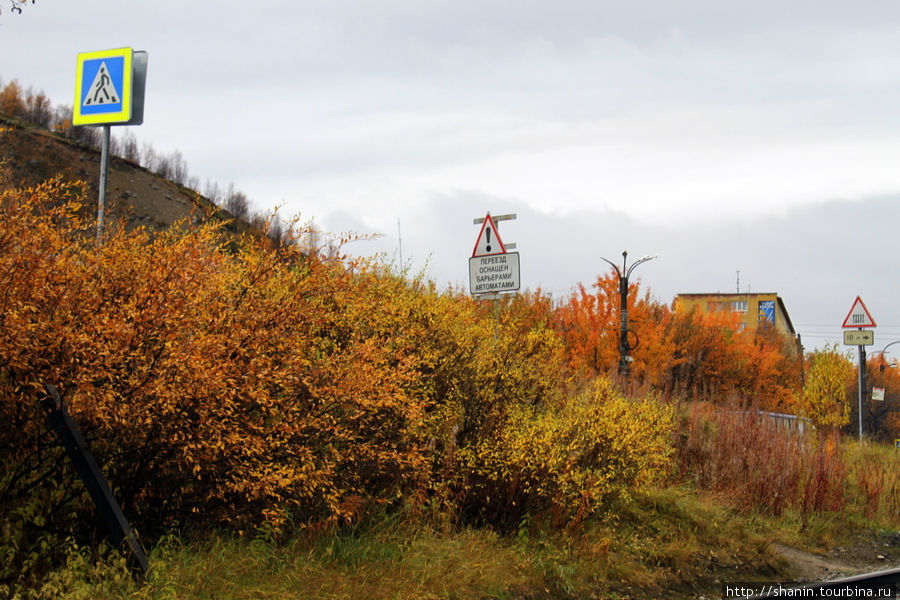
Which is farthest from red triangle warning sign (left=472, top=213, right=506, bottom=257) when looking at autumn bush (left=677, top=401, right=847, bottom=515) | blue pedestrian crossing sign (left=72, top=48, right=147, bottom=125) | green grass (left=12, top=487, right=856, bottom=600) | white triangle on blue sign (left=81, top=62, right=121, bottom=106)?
white triangle on blue sign (left=81, top=62, right=121, bottom=106)

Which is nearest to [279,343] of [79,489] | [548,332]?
[79,489]

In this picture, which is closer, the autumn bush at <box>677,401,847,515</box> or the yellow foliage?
the autumn bush at <box>677,401,847,515</box>

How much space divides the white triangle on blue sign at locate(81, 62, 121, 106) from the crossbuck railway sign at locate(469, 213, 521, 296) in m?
5.53

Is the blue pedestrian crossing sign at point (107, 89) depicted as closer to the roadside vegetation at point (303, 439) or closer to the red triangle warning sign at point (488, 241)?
the roadside vegetation at point (303, 439)

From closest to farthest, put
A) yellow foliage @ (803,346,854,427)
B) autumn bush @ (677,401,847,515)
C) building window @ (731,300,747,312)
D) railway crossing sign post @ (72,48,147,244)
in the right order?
1. railway crossing sign post @ (72,48,147,244)
2. autumn bush @ (677,401,847,515)
3. yellow foliage @ (803,346,854,427)
4. building window @ (731,300,747,312)

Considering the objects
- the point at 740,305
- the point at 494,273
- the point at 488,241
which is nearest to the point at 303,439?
the point at 494,273

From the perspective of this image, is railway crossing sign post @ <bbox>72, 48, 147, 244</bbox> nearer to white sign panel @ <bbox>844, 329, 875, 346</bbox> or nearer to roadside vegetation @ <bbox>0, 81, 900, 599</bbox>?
roadside vegetation @ <bbox>0, 81, 900, 599</bbox>

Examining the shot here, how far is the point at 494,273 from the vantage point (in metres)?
10.5

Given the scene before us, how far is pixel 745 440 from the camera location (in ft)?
43.8

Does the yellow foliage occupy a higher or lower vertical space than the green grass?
higher

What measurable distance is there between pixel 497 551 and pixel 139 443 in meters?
3.45

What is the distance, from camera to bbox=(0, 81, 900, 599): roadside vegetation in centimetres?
589

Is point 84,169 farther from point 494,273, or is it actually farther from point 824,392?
point 494,273

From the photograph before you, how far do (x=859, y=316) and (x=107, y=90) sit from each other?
18.3m
